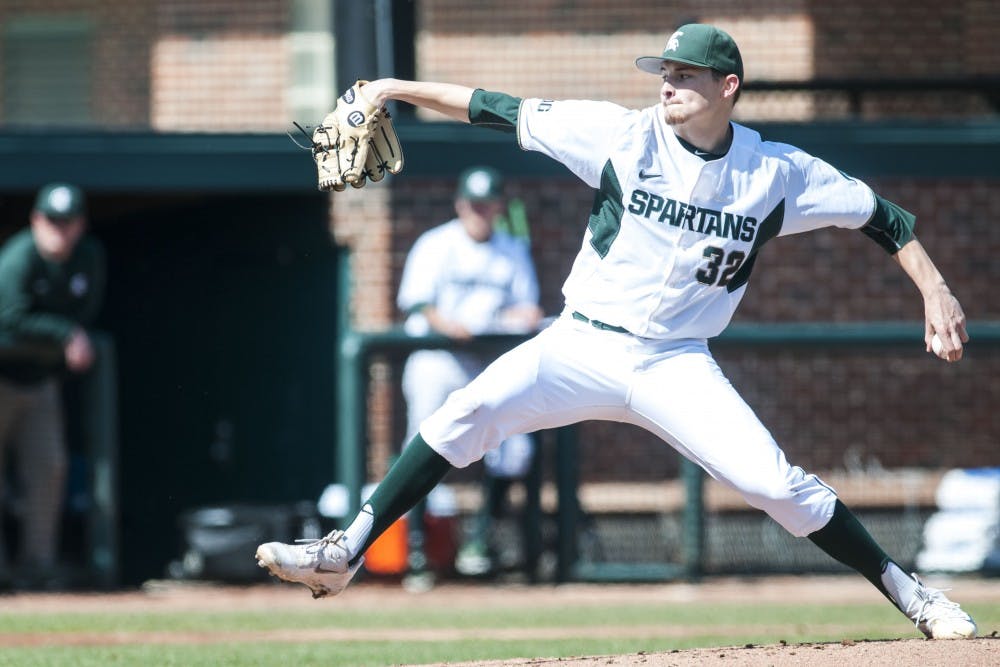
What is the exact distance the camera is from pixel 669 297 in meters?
4.54

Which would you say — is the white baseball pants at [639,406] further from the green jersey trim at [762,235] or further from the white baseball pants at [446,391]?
the white baseball pants at [446,391]

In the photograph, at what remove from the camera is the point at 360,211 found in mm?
9945

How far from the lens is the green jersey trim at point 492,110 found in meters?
4.61

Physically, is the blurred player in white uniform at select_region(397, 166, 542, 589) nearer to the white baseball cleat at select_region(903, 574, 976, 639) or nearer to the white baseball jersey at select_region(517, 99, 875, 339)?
the white baseball jersey at select_region(517, 99, 875, 339)

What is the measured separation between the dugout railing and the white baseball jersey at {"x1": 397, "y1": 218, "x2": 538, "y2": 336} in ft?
0.61

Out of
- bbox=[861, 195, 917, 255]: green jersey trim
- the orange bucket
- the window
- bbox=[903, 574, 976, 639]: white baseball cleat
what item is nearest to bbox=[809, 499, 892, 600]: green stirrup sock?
bbox=[903, 574, 976, 639]: white baseball cleat

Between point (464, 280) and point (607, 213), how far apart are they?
3722mm

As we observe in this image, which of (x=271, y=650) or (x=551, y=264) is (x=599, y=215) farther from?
(x=551, y=264)

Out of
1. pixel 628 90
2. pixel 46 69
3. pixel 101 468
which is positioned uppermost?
pixel 46 69

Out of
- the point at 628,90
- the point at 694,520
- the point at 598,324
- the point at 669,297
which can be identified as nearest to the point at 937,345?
the point at 669,297

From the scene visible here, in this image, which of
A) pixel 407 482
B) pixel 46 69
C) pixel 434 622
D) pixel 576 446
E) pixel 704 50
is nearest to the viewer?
pixel 704 50

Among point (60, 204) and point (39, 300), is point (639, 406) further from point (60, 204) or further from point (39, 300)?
point (39, 300)

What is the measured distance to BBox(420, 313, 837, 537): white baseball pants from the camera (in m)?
4.46

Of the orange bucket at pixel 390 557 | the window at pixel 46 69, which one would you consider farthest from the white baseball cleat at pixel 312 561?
the window at pixel 46 69
